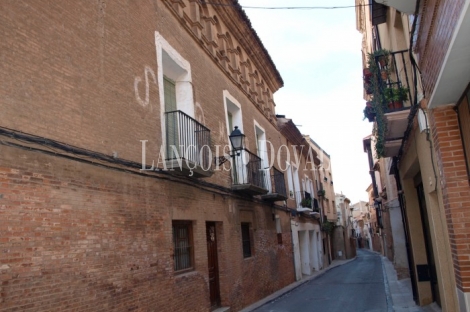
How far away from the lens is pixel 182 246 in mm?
8469

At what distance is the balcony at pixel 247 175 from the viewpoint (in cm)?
1112

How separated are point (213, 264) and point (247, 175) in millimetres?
3056

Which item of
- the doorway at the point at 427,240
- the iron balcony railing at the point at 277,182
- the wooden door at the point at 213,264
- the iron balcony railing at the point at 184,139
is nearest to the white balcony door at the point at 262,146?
the iron balcony railing at the point at 277,182

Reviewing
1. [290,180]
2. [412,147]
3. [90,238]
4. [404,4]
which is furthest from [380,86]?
[290,180]

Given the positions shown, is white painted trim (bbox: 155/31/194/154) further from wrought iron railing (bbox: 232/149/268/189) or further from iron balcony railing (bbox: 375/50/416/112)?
iron balcony railing (bbox: 375/50/416/112)

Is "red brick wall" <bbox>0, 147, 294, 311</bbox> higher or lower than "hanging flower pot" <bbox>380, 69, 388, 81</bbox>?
lower

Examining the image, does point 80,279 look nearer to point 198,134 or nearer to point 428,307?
point 198,134

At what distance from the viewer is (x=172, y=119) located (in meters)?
8.58

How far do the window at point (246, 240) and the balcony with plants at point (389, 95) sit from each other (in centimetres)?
493

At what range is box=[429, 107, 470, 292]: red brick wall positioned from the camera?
4.77 meters

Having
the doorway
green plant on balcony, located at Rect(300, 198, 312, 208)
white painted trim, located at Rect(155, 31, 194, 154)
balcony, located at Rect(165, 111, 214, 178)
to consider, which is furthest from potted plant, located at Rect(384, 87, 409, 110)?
green plant on balcony, located at Rect(300, 198, 312, 208)

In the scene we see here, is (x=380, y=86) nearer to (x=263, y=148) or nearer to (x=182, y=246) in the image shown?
(x=182, y=246)

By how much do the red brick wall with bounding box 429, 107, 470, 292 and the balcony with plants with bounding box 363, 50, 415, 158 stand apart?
63.7 inches

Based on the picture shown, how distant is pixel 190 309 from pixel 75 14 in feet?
18.1
